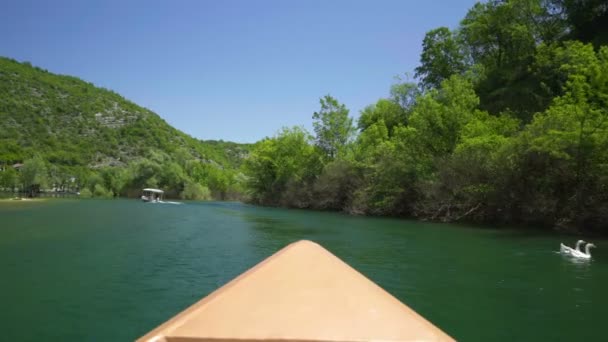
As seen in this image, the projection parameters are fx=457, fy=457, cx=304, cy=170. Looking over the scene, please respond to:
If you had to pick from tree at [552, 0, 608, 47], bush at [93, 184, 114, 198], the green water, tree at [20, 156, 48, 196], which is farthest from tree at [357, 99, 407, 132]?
tree at [20, 156, 48, 196]

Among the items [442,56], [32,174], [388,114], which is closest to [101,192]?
[32,174]

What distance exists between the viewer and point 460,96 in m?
42.3

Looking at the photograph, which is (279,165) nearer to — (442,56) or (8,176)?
(442,56)

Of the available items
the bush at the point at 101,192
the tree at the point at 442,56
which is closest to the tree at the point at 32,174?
the bush at the point at 101,192

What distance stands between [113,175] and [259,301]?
117 metres

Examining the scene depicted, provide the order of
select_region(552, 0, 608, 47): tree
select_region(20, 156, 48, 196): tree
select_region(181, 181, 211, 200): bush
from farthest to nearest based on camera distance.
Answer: select_region(20, 156, 48, 196): tree
select_region(181, 181, 211, 200): bush
select_region(552, 0, 608, 47): tree

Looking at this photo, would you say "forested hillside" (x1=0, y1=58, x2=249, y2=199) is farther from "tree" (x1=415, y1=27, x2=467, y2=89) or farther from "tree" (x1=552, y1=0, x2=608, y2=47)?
"tree" (x1=552, y1=0, x2=608, y2=47)

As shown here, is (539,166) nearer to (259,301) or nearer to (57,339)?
(57,339)

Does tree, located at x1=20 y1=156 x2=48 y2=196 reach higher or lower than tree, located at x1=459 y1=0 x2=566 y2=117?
lower

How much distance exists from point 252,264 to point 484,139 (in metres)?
24.6

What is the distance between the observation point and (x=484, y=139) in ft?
113

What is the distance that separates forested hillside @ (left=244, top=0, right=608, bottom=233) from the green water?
5.57 m

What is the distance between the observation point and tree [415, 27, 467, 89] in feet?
214

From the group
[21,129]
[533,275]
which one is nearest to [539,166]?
[533,275]
